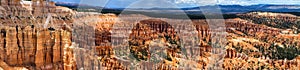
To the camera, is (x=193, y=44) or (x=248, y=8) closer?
(x=193, y=44)

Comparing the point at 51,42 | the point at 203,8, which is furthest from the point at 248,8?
the point at 51,42

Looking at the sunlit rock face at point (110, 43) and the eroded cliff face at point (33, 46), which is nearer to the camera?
the eroded cliff face at point (33, 46)

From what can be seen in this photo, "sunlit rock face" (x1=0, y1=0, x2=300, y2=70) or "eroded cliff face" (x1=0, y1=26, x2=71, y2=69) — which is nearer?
"eroded cliff face" (x1=0, y1=26, x2=71, y2=69)

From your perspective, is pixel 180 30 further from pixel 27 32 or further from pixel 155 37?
pixel 27 32

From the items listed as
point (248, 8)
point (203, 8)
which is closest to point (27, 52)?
point (203, 8)

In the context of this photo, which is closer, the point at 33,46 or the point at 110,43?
the point at 33,46

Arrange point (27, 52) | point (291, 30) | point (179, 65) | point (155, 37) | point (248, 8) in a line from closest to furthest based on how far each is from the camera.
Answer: point (27, 52) → point (179, 65) → point (155, 37) → point (291, 30) → point (248, 8)

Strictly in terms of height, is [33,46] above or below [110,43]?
above

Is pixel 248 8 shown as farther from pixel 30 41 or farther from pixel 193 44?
pixel 30 41

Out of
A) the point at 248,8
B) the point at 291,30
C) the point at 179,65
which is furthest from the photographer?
the point at 248,8

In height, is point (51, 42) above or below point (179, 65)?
above
